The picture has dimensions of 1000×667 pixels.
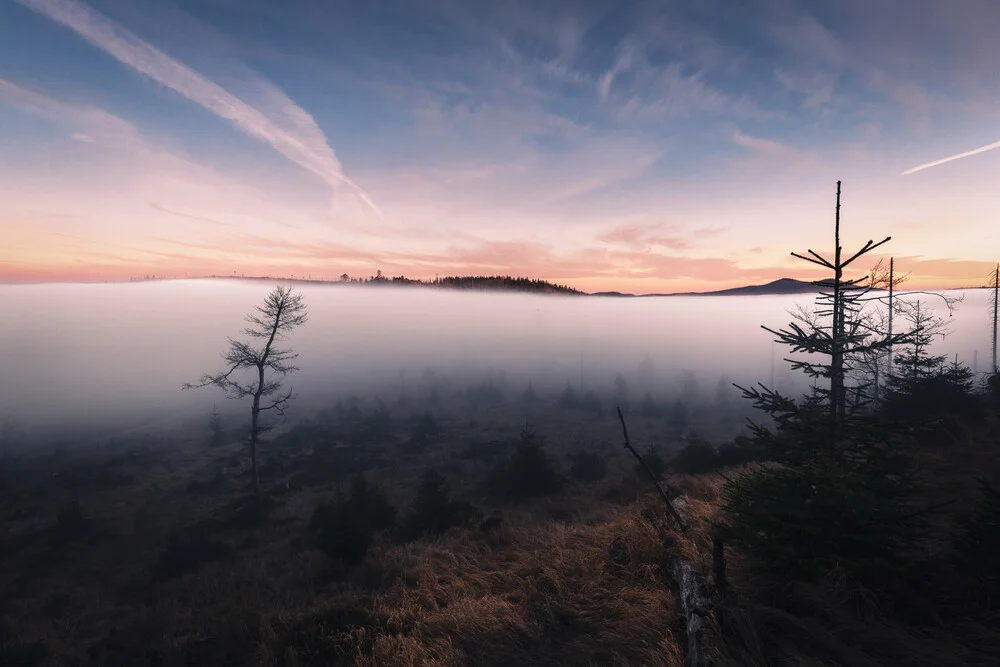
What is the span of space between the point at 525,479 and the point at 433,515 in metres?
8.81

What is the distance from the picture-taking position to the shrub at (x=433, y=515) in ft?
58.8

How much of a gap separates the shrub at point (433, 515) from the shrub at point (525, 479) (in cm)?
558

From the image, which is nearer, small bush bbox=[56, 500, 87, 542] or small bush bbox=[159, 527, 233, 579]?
small bush bbox=[159, 527, 233, 579]

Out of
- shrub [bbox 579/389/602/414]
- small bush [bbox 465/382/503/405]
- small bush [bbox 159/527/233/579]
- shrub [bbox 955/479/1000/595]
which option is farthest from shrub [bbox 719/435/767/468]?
small bush [bbox 465/382/503/405]

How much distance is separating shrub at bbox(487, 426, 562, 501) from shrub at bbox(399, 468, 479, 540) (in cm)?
558

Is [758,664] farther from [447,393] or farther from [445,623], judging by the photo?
[447,393]

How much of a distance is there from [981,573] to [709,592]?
3764 millimetres

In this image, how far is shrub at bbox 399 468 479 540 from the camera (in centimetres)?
1792

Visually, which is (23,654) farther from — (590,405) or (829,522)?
(590,405)

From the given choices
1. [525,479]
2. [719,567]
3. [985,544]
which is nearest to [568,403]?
[525,479]

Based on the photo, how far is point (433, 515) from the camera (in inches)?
760

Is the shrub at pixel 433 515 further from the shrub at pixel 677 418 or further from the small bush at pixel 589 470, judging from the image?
the shrub at pixel 677 418

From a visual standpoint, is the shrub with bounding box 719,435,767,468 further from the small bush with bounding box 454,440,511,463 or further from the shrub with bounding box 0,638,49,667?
the shrub with bounding box 0,638,49,667

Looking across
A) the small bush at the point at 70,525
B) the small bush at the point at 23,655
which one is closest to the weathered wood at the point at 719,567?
the small bush at the point at 23,655
